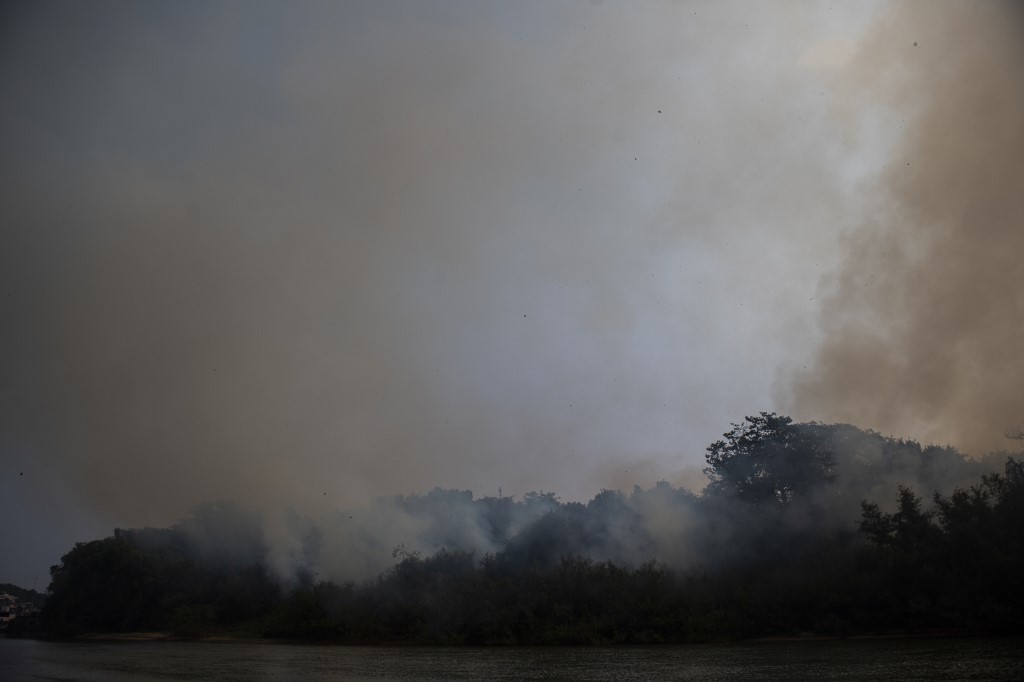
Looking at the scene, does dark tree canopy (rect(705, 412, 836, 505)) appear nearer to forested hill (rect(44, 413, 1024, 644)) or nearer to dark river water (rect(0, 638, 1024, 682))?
forested hill (rect(44, 413, 1024, 644))

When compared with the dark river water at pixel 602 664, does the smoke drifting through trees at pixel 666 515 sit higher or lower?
higher

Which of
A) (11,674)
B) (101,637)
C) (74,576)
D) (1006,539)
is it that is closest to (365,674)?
(11,674)

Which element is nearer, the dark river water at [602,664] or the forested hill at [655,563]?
the dark river water at [602,664]

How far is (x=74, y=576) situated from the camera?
9638 centimetres

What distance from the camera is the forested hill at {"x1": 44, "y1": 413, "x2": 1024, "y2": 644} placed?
42312 mm

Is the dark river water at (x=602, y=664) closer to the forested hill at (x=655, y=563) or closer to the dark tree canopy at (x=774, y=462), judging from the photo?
the forested hill at (x=655, y=563)

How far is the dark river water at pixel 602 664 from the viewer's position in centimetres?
2591

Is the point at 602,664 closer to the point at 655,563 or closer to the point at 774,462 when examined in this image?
the point at 655,563

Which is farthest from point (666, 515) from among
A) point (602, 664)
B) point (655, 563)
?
point (602, 664)

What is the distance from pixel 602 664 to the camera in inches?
1335

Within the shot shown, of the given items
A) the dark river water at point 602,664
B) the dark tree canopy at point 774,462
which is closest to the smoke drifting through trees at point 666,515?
the dark tree canopy at point 774,462

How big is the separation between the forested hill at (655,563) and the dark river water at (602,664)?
12.5 feet

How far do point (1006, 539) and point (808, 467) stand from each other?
22650mm

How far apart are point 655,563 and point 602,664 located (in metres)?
24.1
